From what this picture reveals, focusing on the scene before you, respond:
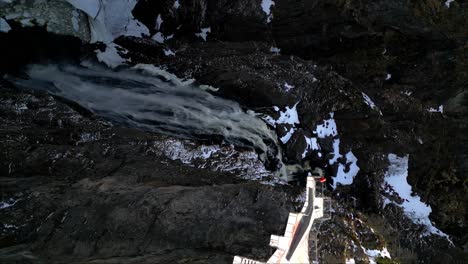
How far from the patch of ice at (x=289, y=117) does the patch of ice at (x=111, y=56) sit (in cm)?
565

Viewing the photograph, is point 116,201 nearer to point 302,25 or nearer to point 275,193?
point 275,193

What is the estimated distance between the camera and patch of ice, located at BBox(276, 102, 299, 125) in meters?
12.1

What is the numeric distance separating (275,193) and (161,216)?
2137mm

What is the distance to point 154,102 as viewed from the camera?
12.4m

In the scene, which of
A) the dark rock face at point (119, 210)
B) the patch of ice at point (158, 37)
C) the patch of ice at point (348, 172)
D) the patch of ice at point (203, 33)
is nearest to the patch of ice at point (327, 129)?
the patch of ice at point (348, 172)

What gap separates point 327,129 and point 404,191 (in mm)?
3109

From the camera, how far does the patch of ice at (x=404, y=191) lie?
483 inches

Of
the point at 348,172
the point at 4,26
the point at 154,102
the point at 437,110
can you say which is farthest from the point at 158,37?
the point at 437,110

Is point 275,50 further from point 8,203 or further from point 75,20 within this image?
point 8,203

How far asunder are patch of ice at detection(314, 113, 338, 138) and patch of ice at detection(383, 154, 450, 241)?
189 centimetres

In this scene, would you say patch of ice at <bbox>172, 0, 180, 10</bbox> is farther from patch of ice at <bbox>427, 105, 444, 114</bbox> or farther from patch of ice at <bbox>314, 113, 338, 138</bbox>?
patch of ice at <bbox>427, 105, 444, 114</bbox>

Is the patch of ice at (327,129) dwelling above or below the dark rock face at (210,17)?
below

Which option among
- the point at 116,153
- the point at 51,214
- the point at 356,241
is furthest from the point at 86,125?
the point at 356,241

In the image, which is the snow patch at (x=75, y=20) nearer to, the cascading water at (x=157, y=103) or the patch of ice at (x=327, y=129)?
the cascading water at (x=157, y=103)
